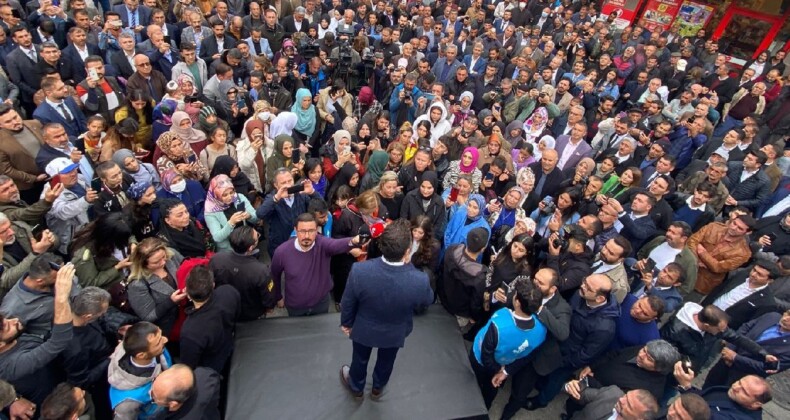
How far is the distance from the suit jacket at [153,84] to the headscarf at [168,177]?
81.2 inches

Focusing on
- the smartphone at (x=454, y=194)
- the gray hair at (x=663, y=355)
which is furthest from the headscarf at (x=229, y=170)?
the gray hair at (x=663, y=355)

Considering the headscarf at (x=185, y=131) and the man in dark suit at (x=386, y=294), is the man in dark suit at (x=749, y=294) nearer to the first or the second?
the man in dark suit at (x=386, y=294)

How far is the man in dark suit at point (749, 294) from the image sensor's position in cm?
396

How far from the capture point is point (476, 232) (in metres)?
3.53

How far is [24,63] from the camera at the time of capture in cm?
507

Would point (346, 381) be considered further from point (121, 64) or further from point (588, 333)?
point (121, 64)

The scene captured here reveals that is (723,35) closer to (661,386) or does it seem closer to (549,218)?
(549,218)

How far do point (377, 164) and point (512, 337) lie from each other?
254cm

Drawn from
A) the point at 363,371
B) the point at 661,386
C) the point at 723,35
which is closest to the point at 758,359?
the point at 661,386

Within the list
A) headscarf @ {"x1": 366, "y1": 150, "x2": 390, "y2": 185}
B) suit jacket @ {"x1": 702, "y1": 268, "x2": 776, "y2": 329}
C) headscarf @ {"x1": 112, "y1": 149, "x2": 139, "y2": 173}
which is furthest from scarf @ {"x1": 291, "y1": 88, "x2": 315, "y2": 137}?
suit jacket @ {"x1": 702, "y1": 268, "x2": 776, "y2": 329}

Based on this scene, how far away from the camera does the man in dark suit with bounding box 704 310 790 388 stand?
3.43m

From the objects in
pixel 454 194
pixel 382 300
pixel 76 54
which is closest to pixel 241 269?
pixel 382 300

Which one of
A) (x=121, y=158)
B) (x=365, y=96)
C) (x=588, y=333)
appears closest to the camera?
(x=588, y=333)

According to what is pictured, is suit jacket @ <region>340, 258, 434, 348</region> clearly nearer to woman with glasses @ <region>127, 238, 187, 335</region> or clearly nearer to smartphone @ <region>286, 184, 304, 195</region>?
woman with glasses @ <region>127, 238, 187, 335</region>
